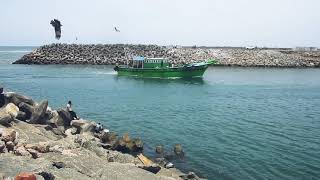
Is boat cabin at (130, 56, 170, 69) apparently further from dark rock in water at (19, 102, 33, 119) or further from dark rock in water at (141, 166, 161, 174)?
dark rock in water at (141, 166, 161, 174)

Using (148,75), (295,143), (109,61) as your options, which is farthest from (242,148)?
(109,61)

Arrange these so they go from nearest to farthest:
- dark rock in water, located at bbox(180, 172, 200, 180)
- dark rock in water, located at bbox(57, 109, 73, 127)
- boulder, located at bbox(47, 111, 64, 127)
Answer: dark rock in water, located at bbox(180, 172, 200, 180)
boulder, located at bbox(47, 111, 64, 127)
dark rock in water, located at bbox(57, 109, 73, 127)

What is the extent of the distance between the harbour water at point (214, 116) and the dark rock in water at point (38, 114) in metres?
6.88

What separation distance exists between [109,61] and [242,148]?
3321 inches

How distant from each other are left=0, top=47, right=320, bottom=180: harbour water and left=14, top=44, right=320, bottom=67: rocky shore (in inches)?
1417

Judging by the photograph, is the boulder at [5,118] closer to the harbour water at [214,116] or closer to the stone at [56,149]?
the stone at [56,149]

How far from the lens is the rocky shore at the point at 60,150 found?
16609mm

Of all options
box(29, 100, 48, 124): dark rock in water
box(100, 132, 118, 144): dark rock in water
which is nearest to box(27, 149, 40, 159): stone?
box(29, 100, 48, 124): dark rock in water

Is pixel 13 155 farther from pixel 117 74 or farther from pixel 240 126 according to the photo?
pixel 117 74

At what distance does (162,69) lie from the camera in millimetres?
75375

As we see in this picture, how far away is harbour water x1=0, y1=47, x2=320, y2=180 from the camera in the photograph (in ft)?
80.4

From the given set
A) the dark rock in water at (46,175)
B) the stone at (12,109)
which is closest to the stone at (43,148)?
the dark rock in water at (46,175)

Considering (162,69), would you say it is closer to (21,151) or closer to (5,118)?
(5,118)

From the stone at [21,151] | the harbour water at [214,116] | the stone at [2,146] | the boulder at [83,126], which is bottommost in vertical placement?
the harbour water at [214,116]
